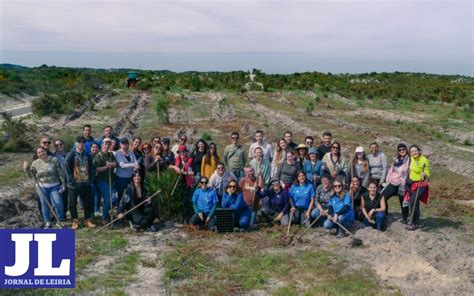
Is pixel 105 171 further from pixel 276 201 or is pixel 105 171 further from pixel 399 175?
pixel 399 175

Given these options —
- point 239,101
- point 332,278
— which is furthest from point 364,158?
point 239,101

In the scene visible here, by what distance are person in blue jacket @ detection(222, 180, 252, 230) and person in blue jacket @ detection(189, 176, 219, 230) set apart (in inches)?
7.9

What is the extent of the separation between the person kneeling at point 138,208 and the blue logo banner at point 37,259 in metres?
1.48

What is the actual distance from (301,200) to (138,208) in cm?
293

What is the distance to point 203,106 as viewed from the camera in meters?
32.2

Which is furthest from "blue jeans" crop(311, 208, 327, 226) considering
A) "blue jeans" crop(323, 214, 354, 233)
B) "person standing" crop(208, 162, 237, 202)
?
"person standing" crop(208, 162, 237, 202)

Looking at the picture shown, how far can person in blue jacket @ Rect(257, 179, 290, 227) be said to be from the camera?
967cm

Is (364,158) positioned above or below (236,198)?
above

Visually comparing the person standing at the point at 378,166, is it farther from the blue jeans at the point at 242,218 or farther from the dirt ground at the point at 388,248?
the blue jeans at the point at 242,218

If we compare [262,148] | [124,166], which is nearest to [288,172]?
[262,148]

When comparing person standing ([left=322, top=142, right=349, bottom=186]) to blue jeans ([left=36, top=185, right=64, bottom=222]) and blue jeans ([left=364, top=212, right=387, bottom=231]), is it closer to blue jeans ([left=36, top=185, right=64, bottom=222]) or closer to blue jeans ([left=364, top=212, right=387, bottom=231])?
blue jeans ([left=364, top=212, right=387, bottom=231])

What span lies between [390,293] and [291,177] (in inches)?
132

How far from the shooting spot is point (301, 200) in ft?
31.3

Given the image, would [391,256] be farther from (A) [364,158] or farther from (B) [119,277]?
(B) [119,277]
